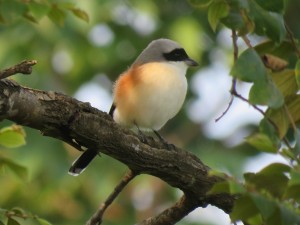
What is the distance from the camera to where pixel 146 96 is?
4.32 meters

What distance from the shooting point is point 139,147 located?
3.00m

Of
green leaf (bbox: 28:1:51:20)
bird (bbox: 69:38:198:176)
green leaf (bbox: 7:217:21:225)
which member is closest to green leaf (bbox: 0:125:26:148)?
green leaf (bbox: 7:217:21:225)

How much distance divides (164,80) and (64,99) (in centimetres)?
169

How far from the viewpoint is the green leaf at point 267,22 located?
8.62ft

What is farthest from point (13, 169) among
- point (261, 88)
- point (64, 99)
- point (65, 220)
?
point (65, 220)

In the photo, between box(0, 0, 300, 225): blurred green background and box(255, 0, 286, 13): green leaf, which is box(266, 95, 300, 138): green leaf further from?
box(0, 0, 300, 225): blurred green background

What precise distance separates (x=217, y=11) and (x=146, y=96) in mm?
1637

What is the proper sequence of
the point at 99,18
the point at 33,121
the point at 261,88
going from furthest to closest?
the point at 99,18 → the point at 33,121 → the point at 261,88

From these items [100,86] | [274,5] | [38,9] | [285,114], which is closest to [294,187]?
[285,114]

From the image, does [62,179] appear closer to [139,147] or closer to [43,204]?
[43,204]

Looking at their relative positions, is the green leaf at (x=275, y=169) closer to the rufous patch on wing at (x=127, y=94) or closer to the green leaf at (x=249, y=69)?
the green leaf at (x=249, y=69)

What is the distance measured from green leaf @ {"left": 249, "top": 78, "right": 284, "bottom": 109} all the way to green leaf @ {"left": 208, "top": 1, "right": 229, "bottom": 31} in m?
0.33

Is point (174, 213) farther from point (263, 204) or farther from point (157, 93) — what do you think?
point (263, 204)

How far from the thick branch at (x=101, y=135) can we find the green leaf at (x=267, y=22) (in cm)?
65
